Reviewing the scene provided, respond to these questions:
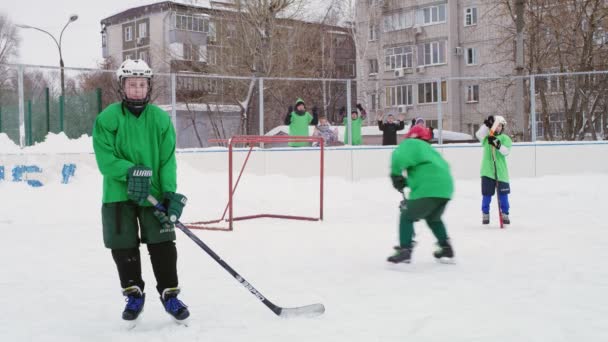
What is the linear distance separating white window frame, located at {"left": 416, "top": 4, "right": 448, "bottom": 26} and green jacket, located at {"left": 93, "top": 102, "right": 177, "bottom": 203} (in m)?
32.0

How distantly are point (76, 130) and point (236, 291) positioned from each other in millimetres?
7255

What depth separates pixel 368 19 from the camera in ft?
91.9

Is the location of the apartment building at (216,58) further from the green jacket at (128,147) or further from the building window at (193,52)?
the green jacket at (128,147)

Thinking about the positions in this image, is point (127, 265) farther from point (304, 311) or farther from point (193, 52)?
point (193, 52)

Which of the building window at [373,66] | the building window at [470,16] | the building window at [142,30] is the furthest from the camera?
the building window at [142,30]

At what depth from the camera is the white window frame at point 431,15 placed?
3412 centimetres

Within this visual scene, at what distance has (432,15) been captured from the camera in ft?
113

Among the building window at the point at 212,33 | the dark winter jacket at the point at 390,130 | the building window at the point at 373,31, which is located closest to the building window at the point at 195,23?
the building window at the point at 212,33

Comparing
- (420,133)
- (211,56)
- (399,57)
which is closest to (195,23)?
(211,56)

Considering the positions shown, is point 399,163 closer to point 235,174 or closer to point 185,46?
point 235,174

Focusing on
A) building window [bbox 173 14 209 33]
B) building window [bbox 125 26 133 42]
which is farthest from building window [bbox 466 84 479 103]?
building window [bbox 125 26 133 42]

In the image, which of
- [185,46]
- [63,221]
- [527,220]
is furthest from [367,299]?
[185,46]

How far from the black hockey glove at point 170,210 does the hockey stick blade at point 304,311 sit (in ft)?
2.40

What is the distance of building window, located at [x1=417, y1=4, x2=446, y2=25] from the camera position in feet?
112
